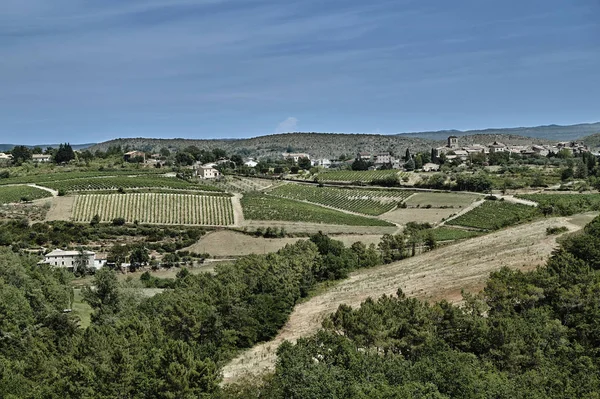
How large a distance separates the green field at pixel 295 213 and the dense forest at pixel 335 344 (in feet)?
157

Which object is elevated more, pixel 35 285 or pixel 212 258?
pixel 35 285

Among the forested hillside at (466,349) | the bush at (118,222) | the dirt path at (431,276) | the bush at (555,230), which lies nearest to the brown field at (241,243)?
the bush at (118,222)

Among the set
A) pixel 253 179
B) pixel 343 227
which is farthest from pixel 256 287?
pixel 253 179

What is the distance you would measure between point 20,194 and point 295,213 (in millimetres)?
42518

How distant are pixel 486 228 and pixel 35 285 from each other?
54397mm

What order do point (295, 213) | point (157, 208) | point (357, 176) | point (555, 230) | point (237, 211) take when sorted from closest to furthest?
point (555, 230), point (295, 213), point (157, 208), point (237, 211), point (357, 176)

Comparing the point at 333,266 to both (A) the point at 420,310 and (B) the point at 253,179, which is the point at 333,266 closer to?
(A) the point at 420,310

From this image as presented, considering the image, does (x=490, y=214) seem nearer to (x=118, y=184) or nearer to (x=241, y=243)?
(x=241, y=243)

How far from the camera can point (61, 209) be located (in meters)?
94.4

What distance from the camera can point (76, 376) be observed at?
25.6 m

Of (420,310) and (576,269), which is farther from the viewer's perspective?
(576,269)

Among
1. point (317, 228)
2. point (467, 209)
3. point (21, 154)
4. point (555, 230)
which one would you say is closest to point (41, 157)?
point (21, 154)

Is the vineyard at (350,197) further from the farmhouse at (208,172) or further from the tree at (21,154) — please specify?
the tree at (21,154)

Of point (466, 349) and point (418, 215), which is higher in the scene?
point (466, 349)
